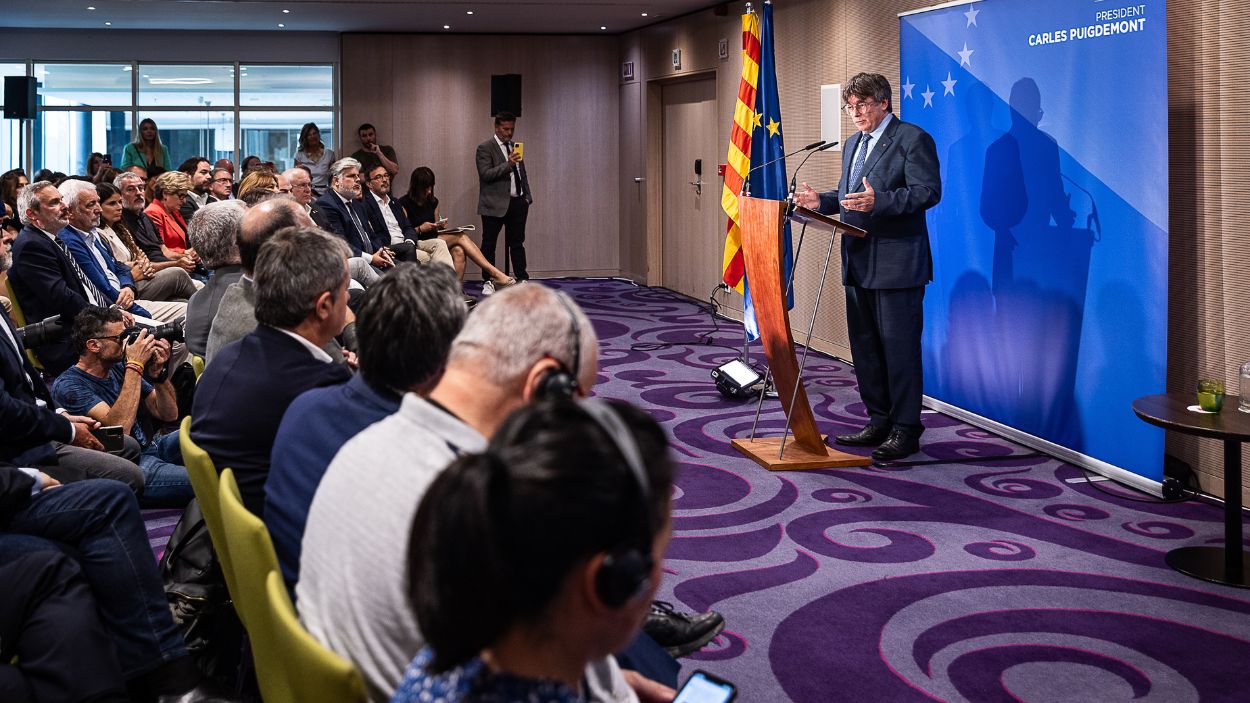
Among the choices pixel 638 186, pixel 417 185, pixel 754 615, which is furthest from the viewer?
pixel 638 186

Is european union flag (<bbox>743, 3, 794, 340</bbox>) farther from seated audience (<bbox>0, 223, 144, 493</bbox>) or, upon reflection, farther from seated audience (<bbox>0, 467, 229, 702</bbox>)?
seated audience (<bbox>0, 467, 229, 702</bbox>)

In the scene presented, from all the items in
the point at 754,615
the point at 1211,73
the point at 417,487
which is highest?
the point at 1211,73

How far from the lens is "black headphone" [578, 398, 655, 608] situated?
1088 millimetres

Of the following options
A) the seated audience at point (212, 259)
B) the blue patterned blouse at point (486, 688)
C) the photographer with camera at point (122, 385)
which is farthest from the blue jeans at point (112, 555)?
the blue patterned blouse at point (486, 688)

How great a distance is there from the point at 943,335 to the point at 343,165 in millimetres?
4157

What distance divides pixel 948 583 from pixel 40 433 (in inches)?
114

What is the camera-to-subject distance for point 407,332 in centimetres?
229

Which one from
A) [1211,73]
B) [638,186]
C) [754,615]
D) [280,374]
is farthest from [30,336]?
[638,186]

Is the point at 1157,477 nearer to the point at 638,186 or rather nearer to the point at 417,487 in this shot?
the point at 417,487

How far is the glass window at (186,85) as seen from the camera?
14.7 meters

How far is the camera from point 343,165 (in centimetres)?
797

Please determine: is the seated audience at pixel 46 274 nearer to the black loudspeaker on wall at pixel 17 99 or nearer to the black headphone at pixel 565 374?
the black headphone at pixel 565 374

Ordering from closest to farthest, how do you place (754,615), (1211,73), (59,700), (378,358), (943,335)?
(378,358) → (59,700) → (754,615) → (1211,73) → (943,335)

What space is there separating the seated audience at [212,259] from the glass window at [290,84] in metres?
10.5
